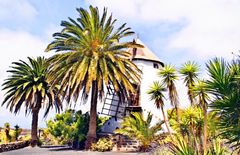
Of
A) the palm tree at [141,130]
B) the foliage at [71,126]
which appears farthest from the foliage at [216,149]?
the foliage at [71,126]

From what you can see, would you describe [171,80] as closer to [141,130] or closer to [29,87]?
[141,130]

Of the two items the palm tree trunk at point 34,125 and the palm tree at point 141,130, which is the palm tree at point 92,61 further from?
A: the palm tree trunk at point 34,125

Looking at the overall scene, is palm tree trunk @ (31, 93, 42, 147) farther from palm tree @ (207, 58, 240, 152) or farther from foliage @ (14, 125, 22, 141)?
palm tree @ (207, 58, 240, 152)

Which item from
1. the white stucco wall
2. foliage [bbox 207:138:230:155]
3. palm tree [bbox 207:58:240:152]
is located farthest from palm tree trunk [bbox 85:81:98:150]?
palm tree [bbox 207:58:240:152]

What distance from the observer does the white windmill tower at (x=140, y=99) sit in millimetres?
35625

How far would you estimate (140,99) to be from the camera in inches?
1411

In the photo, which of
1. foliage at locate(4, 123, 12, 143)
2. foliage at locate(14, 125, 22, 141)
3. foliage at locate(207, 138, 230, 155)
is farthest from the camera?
foliage at locate(14, 125, 22, 141)

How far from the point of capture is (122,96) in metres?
32.5

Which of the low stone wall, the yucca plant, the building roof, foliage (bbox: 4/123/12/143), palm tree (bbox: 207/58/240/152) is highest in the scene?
the building roof

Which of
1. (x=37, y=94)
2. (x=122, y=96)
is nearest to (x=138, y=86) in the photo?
(x=122, y=96)

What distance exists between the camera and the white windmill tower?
1403 inches

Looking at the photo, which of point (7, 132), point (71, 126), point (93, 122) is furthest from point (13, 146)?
point (93, 122)

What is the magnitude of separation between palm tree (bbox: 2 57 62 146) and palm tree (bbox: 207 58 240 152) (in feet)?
93.7

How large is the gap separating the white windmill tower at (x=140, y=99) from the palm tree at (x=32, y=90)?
593cm
